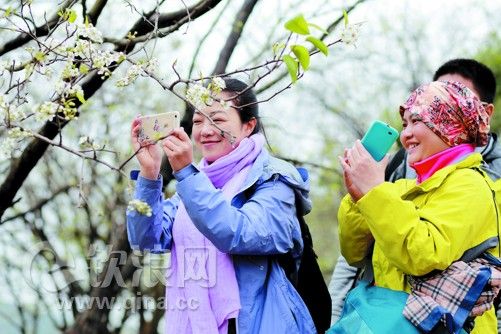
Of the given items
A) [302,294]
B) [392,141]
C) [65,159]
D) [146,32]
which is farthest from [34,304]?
[392,141]

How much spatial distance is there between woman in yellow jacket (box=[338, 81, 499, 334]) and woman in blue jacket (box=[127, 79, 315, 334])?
0.85ft

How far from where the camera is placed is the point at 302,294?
3.29 metres

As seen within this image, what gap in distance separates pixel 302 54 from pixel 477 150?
1240 mm

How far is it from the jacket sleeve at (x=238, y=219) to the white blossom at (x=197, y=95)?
0.35 metres

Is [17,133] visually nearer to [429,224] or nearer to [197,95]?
[197,95]

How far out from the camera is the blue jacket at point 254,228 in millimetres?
2930

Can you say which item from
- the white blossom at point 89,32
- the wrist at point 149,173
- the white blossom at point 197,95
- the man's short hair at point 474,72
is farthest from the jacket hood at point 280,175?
the man's short hair at point 474,72

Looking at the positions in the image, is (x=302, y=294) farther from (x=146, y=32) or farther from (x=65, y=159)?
(x=65, y=159)

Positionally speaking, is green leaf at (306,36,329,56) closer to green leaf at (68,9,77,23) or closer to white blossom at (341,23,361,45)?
white blossom at (341,23,361,45)

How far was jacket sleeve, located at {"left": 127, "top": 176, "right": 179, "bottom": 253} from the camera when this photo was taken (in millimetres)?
3178

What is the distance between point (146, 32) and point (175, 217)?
1.01 meters

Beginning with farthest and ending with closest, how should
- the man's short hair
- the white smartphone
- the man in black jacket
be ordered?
the man's short hair → the man in black jacket → the white smartphone

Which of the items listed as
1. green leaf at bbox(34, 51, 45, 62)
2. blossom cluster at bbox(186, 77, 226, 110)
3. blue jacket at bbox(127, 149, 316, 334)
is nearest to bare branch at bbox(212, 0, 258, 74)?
blue jacket at bbox(127, 149, 316, 334)

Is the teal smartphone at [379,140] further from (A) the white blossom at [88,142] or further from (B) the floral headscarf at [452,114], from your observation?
(A) the white blossom at [88,142]
